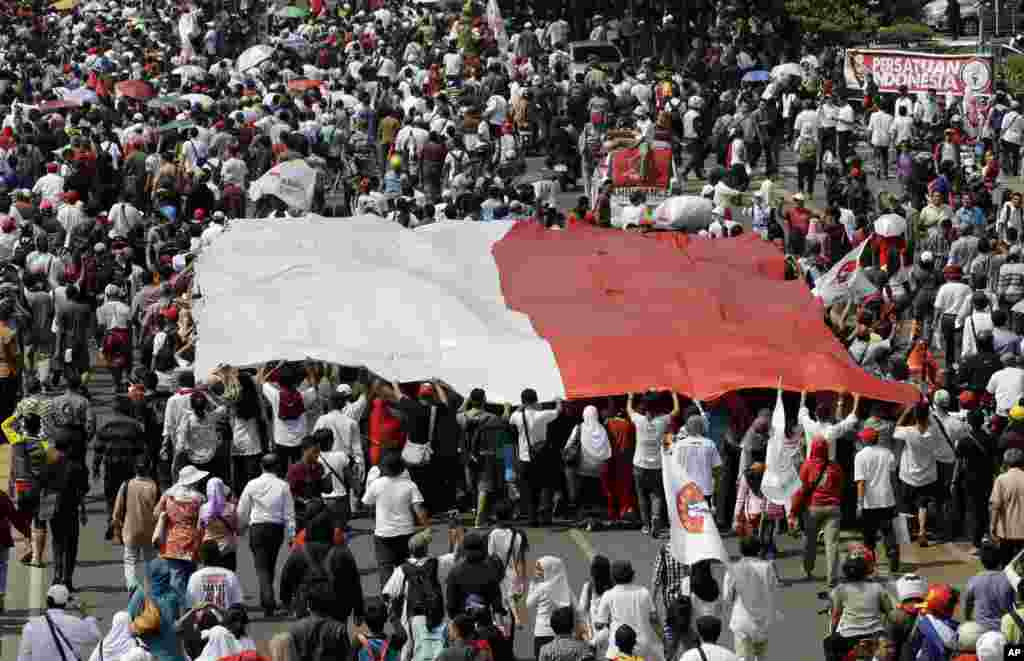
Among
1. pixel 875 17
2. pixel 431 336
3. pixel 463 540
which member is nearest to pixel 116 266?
pixel 431 336

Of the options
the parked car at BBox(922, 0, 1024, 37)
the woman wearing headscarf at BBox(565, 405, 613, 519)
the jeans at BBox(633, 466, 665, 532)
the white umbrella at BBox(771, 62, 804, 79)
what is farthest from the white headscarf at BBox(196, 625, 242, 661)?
the parked car at BBox(922, 0, 1024, 37)

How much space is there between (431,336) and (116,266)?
491cm

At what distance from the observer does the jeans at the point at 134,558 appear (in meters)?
18.7

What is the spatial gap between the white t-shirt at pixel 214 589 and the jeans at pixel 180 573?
3.92ft

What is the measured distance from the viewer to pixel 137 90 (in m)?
42.0

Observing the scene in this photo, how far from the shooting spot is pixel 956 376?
23750 millimetres

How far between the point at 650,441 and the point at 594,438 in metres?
0.64

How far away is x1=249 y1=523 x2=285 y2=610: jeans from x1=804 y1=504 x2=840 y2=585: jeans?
4.36 meters

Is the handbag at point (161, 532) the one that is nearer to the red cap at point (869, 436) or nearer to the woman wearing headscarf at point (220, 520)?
the woman wearing headscarf at point (220, 520)

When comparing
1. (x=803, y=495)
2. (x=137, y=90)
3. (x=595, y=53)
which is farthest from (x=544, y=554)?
(x=595, y=53)

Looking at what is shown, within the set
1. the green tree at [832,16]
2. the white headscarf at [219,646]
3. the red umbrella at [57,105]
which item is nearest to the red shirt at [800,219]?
the red umbrella at [57,105]

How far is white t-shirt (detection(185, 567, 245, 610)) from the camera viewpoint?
1639 cm

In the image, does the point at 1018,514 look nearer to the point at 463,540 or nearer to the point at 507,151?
the point at 463,540

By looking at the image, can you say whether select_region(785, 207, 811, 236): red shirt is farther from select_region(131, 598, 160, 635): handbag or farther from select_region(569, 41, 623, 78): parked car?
select_region(131, 598, 160, 635): handbag
